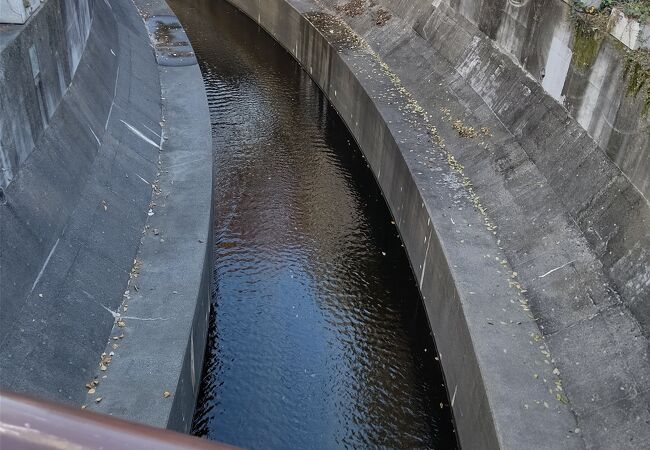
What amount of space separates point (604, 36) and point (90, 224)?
10.7m

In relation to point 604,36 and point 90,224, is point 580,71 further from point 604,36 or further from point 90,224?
point 90,224

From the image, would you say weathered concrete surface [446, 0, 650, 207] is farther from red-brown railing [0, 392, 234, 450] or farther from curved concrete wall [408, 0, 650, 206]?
red-brown railing [0, 392, 234, 450]

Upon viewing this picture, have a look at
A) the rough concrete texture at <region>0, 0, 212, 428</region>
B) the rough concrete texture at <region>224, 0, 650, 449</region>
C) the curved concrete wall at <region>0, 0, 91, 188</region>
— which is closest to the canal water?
the rough concrete texture at <region>224, 0, 650, 449</region>

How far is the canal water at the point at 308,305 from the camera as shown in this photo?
12.9 metres

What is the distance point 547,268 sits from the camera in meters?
12.9

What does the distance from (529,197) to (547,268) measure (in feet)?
7.54

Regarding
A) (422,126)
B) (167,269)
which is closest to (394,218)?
(422,126)

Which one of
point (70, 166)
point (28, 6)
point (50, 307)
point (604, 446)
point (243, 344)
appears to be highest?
point (28, 6)

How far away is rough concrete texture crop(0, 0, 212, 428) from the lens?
9.80 metres

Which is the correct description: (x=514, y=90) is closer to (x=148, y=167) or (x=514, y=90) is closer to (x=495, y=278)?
(x=495, y=278)

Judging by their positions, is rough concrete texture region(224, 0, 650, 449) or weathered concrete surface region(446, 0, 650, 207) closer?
rough concrete texture region(224, 0, 650, 449)

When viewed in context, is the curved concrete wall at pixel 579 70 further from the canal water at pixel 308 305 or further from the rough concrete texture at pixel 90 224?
the rough concrete texture at pixel 90 224

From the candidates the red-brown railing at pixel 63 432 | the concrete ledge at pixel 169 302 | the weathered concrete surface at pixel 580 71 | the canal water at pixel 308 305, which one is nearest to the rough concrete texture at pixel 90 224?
the concrete ledge at pixel 169 302

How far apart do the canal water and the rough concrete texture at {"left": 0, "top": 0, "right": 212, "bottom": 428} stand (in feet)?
4.57
